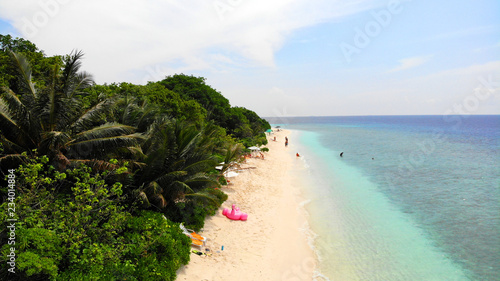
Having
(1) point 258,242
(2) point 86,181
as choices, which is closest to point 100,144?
(2) point 86,181

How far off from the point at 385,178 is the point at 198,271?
19949mm

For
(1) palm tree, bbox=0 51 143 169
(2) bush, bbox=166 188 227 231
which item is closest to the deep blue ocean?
(2) bush, bbox=166 188 227 231

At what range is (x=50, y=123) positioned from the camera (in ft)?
22.4

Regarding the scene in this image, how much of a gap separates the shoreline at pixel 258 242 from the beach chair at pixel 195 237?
0.28 metres

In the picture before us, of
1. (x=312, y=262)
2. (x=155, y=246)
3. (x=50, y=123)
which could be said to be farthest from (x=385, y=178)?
(x=50, y=123)

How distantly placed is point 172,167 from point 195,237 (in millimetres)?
2679

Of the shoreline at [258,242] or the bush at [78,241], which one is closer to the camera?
the bush at [78,241]

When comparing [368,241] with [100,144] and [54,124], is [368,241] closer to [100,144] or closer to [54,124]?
[100,144]

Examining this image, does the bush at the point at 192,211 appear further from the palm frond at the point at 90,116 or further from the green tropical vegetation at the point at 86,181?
the palm frond at the point at 90,116

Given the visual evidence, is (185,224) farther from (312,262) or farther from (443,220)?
(443,220)

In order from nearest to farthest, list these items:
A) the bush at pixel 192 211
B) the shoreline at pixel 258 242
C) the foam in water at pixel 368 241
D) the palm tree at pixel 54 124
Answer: the palm tree at pixel 54 124 < the shoreline at pixel 258 242 < the foam in water at pixel 368 241 < the bush at pixel 192 211

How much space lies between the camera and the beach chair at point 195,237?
875 centimetres

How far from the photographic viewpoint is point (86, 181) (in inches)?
235

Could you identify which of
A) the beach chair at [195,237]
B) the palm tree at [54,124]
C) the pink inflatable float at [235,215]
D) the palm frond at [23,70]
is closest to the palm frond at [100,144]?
the palm tree at [54,124]
